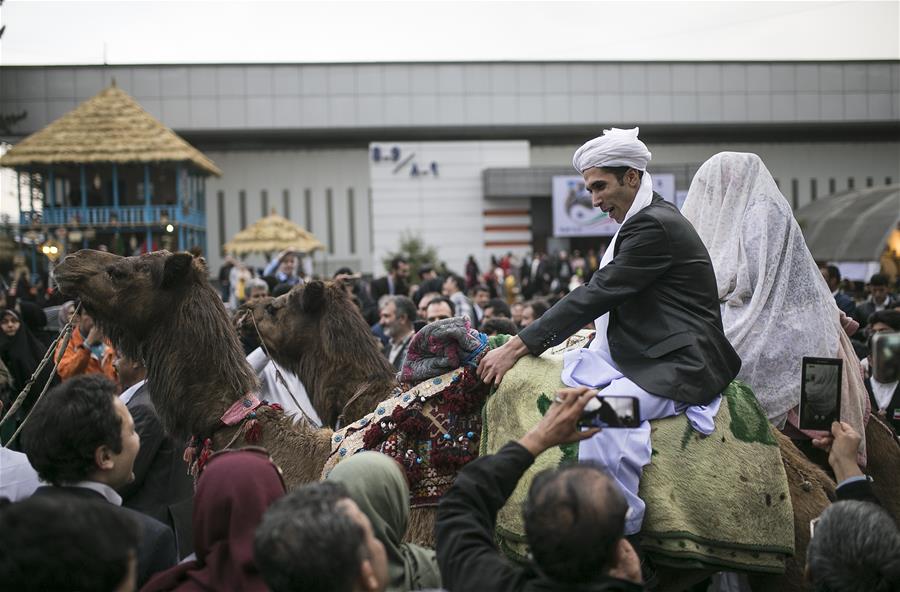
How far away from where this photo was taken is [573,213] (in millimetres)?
40750

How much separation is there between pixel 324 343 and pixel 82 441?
2968mm

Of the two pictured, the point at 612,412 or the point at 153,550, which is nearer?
the point at 612,412

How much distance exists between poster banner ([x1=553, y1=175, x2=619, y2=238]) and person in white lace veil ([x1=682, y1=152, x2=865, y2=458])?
35.9 m

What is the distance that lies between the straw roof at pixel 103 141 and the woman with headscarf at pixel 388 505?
3200cm

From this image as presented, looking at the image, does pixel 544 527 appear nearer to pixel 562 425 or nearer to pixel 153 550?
pixel 562 425

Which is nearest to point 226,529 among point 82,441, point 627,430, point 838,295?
point 82,441

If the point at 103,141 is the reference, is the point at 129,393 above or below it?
below

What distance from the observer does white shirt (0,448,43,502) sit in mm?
3494

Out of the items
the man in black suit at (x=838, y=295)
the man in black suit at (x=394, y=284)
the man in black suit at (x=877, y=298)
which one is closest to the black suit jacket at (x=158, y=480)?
the man in black suit at (x=838, y=295)

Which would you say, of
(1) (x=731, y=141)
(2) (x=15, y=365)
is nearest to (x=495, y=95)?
(1) (x=731, y=141)

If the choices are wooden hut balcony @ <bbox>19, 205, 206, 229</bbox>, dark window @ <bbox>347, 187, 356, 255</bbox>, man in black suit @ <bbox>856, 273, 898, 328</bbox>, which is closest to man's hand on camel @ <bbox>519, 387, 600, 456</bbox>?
man in black suit @ <bbox>856, 273, 898, 328</bbox>

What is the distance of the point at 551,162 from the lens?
161 ft

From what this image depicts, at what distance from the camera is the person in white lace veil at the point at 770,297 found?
4.40 m

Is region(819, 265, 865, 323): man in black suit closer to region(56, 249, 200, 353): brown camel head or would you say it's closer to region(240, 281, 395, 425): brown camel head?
region(240, 281, 395, 425): brown camel head
